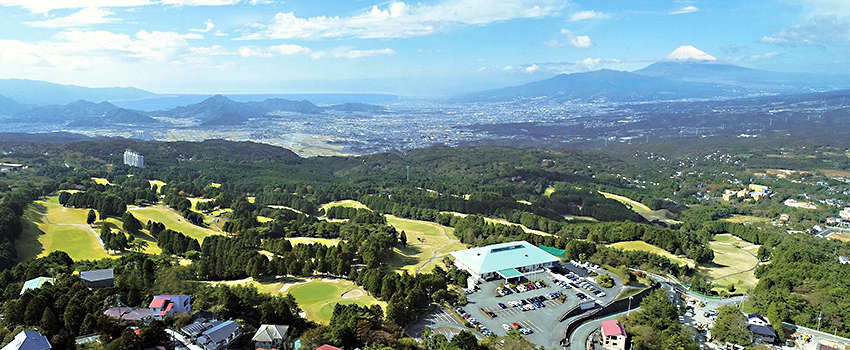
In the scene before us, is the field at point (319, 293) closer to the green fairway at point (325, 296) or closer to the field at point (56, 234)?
the green fairway at point (325, 296)

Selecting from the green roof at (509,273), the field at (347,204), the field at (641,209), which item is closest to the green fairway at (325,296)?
the green roof at (509,273)

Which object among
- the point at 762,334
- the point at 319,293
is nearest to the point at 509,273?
the point at 319,293

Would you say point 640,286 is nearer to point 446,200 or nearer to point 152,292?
point 152,292

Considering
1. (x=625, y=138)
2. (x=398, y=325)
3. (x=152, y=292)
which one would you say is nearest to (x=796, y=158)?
(x=625, y=138)

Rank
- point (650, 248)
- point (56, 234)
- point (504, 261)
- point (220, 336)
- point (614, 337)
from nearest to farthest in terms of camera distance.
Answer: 1. point (220, 336)
2. point (614, 337)
3. point (504, 261)
4. point (56, 234)
5. point (650, 248)

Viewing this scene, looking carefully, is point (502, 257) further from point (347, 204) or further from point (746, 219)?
point (746, 219)
